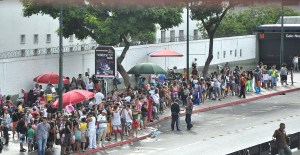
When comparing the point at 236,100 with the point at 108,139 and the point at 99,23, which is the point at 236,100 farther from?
the point at 108,139

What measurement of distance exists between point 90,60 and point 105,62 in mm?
12116

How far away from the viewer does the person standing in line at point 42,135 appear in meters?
22.9

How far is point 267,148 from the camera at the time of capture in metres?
19.5

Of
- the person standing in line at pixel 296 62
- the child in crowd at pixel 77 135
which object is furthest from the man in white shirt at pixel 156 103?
the person standing in line at pixel 296 62

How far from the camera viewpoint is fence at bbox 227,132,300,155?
16.9 metres

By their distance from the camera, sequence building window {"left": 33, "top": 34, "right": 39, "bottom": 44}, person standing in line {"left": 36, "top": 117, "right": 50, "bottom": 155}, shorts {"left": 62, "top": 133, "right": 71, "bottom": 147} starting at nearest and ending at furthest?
person standing in line {"left": 36, "top": 117, "right": 50, "bottom": 155} < shorts {"left": 62, "top": 133, "right": 71, "bottom": 147} < building window {"left": 33, "top": 34, "right": 39, "bottom": 44}

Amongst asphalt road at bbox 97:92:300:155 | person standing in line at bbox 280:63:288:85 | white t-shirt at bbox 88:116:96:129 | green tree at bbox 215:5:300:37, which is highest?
green tree at bbox 215:5:300:37

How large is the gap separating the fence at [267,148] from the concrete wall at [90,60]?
17.3 metres

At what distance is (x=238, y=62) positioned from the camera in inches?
2574

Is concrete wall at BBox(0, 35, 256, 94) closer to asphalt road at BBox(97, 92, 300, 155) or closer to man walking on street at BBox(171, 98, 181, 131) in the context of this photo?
asphalt road at BBox(97, 92, 300, 155)

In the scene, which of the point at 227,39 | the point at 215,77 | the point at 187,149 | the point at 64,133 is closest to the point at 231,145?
the point at 187,149

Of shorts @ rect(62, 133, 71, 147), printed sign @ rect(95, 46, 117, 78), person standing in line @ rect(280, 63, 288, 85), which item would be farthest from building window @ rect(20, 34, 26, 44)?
shorts @ rect(62, 133, 71, 147)

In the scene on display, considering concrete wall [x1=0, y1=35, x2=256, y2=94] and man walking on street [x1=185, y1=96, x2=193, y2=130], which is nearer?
man walking on street [x1=185, y1=96, x2=193, y2=130]

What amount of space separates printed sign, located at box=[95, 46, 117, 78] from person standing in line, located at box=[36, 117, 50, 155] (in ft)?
29.3
